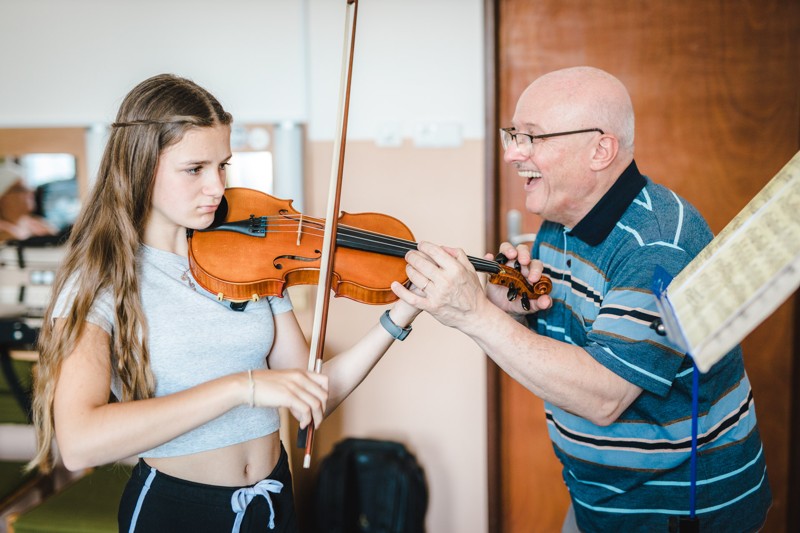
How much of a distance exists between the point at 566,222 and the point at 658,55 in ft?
4.29

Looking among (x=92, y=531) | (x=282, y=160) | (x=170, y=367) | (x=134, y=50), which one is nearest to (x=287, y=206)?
(x=170, y=367)

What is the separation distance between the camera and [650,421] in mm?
1379

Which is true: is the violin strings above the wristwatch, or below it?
above

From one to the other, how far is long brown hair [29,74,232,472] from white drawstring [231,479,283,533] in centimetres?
27

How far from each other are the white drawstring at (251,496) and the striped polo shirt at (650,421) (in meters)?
0.67

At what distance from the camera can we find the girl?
116 cm

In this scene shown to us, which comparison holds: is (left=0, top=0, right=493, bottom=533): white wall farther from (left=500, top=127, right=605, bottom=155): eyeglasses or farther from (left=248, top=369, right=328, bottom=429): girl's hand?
(left=248, top=369, right=328, bottom=429): girl's hand

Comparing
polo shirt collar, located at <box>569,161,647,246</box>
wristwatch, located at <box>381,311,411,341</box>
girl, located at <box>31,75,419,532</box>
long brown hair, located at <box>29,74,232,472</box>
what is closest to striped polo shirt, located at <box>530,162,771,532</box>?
polo shirt collar, located at <box>569,161,647,246</box>

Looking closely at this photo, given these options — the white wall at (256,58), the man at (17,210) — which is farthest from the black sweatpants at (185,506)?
the man at (17,210)

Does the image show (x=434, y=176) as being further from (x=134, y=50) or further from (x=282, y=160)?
(x=134, y=50)

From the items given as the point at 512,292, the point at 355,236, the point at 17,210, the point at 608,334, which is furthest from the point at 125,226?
the point at 17,210

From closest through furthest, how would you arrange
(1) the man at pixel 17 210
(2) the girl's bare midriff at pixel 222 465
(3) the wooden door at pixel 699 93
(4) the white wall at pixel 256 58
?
(2) the girl's bare midriff at pixel 222 465
(3) the wooden door at pixel 699 93
(4) the white wall at pixel 256 58
(1) the man at pixel 17 210

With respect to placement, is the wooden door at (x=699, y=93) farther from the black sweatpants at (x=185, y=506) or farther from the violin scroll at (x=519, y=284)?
the black sweatpants at (x=185, y=506)

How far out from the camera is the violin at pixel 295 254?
4.38ft
